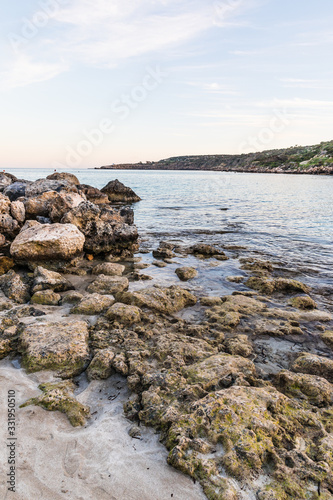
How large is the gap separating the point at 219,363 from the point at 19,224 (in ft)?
29.5

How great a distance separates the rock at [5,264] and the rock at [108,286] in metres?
2.57

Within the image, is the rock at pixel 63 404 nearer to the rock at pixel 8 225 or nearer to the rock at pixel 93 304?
the rock at pixel 93 304

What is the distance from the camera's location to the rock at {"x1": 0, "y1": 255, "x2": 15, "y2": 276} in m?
7.78

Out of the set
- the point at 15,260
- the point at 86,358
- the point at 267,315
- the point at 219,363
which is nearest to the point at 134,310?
the point at 86,358

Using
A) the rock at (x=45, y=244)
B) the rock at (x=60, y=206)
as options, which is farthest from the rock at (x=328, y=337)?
the rock at (x=60, y=206)

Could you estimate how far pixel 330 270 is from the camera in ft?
30.6

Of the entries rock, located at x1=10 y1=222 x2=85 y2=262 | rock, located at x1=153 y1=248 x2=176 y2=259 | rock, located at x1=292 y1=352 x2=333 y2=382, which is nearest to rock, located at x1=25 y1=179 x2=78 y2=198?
rock, located at x1=10 y1=222 x2=85 y2=262

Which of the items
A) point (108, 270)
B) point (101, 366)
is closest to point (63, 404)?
point (101, 366)

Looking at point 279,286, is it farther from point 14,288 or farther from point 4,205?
point 4,205

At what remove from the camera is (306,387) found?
3.80 metres

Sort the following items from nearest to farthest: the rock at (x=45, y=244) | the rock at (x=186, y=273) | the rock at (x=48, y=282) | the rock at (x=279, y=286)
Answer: the rock at (x=48, y=282) → the rock at (x=279, y=286) → the rock at (x=45, y=244) → the rock at (x=186, y=273)

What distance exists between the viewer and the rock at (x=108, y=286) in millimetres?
6891

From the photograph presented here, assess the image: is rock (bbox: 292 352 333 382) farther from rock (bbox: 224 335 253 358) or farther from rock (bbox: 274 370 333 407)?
rock (bbox: 224 335 253 358)

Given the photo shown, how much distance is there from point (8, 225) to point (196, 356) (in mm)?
8136
